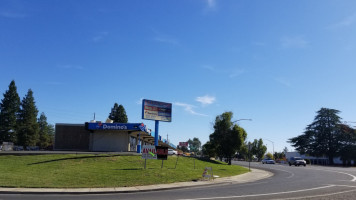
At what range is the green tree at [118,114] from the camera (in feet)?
300

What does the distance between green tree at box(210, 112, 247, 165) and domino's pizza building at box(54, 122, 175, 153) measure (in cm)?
1101

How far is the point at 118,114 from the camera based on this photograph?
92625 mm

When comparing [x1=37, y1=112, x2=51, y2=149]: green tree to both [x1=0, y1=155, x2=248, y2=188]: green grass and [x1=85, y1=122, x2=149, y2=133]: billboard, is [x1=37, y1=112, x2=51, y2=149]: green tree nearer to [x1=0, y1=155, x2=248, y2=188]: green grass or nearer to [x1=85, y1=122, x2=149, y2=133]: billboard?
[x1=85, y1=122, x2=149, y2=133]: billboard

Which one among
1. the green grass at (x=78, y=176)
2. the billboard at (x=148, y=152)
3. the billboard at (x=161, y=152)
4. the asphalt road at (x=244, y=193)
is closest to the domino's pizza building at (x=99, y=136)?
the green grass at (x=78, y=176)

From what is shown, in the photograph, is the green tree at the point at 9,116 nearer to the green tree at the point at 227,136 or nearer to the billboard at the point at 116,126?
the billboard at the point at 116,126

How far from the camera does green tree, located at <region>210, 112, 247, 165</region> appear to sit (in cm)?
4512

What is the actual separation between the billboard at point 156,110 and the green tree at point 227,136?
10.9 meters

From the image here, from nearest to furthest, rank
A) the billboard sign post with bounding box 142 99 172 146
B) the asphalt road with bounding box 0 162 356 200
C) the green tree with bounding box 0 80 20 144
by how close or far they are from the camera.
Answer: the asphalt road with bounding box 0 162 356 200, the billboard sign post with bounding box 142 99 172 146, the green tree with bounding box 0 80 20 144

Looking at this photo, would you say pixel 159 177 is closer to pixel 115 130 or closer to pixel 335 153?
pixel 115 130

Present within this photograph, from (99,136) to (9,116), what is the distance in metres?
48.4

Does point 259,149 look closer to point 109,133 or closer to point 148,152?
point 109,133

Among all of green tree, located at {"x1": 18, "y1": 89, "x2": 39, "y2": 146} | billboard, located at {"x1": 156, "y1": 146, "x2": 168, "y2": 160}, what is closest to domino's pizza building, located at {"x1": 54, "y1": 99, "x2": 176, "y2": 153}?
billboard, located at {"x1": 156, "y1": 146, "x2": 168, "y2": 160}

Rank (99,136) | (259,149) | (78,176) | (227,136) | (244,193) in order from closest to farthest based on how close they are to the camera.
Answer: (244,193)
(78,176)
(99,136)
(227,136)
(259,149)

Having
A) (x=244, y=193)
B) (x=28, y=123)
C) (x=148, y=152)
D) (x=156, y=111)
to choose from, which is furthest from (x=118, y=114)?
(x=244, y=193)
